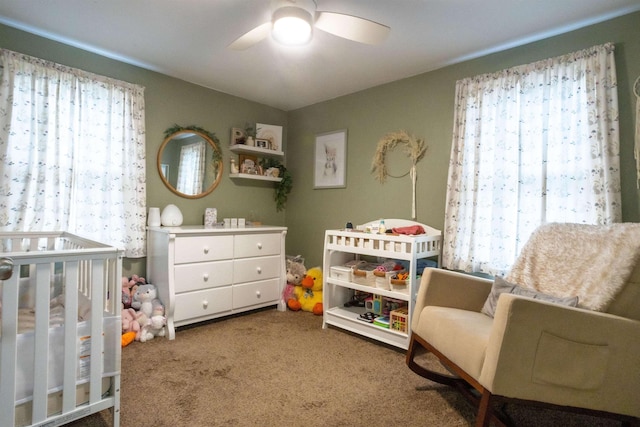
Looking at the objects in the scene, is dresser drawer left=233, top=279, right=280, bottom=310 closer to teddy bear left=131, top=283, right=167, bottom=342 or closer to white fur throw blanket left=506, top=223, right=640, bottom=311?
teddy bear left=131, top=283, right=167, bottom=342

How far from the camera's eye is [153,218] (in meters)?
2.83

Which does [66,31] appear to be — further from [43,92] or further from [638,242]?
[638,242]

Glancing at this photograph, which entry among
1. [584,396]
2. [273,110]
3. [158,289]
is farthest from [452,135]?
[158,289]

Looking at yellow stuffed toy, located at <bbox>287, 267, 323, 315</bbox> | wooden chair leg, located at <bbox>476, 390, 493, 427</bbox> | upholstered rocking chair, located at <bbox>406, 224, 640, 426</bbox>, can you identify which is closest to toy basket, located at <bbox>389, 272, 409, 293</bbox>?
upholstered rocking chair, located at <bbox>406, 224, 640, 426</bbox>

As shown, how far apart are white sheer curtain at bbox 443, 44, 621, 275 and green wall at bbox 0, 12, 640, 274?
12 centimetres

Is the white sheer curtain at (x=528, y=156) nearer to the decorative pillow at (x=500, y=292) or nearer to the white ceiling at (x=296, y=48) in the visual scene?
the white ceiling at (x=296, y=48)

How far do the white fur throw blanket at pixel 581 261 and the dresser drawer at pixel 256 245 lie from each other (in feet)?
6.60

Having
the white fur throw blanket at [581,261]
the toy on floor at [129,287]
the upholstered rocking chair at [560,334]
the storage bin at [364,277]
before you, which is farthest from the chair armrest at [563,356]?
the toy on floor at [129,287]

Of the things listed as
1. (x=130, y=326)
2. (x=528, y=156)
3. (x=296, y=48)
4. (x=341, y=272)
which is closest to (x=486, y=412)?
(x=341, y=272)

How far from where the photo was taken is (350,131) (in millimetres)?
3342

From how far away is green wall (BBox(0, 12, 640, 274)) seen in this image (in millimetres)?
2027

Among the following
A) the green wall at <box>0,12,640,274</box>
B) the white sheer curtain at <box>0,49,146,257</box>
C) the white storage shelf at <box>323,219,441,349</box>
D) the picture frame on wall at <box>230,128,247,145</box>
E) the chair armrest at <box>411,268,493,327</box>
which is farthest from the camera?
the picture frame on wall at <box>230,128,247,145</box>

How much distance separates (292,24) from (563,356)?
1.89 m

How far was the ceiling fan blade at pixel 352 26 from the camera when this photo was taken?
64.3 inches
